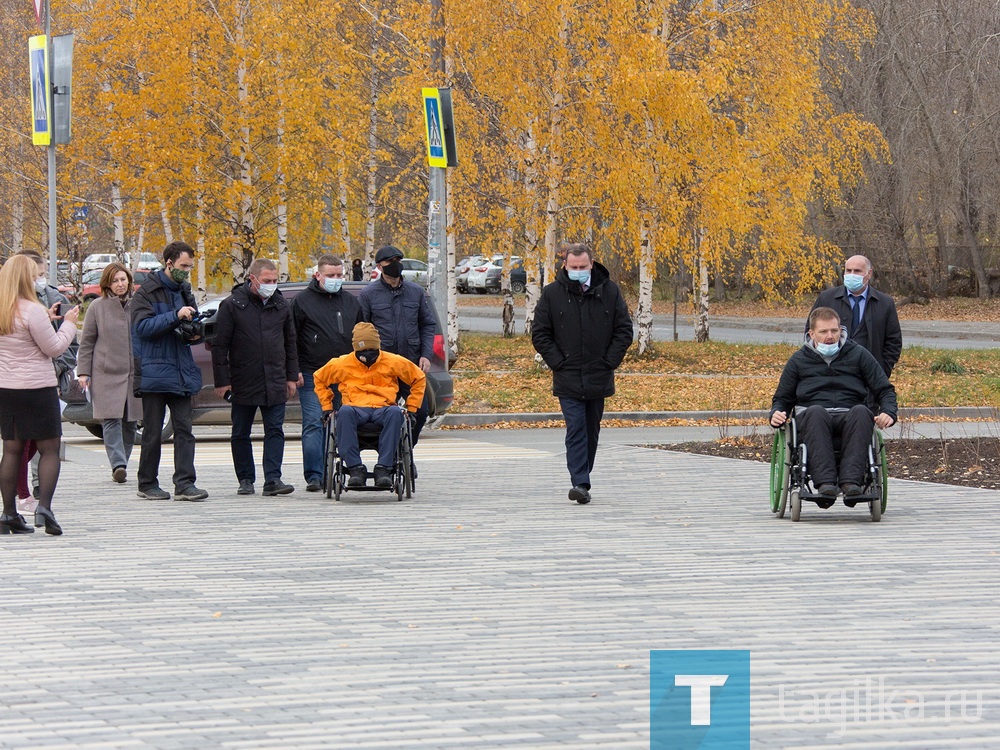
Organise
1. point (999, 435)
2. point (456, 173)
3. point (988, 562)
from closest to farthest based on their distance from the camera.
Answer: point (988, 562), point (999, 435), point (456, 173)

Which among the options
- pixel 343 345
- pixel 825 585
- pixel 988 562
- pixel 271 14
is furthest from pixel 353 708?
pixel 271 14

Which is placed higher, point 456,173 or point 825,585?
point 456,173

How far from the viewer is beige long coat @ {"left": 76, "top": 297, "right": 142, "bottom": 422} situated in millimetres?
13438

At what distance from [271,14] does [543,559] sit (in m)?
22.2

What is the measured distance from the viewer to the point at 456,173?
27906 millimetres

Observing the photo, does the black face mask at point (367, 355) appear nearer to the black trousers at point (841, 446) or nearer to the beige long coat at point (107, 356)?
the beige long coat at point (107, 356)

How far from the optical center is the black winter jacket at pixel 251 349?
12.4 metres

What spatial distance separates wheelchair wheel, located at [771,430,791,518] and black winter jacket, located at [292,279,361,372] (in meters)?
3.65

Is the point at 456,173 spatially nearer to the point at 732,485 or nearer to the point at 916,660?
the point at 732,485

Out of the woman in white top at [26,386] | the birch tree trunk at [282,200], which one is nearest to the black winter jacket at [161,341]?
the woman in white top at [26,386]

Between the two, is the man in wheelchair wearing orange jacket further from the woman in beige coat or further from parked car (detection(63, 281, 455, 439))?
parked car (detection(63, 281, 455, 439))

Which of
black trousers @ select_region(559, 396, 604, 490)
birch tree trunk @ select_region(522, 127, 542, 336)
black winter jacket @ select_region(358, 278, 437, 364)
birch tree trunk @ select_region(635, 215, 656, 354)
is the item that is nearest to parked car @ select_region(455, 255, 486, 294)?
birch tree trunk @ select_region(635, 215, 656, 354)

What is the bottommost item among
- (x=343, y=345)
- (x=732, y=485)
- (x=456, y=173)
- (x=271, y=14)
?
(x=732, y=485)

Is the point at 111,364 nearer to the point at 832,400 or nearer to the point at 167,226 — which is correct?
the point at 832,400
